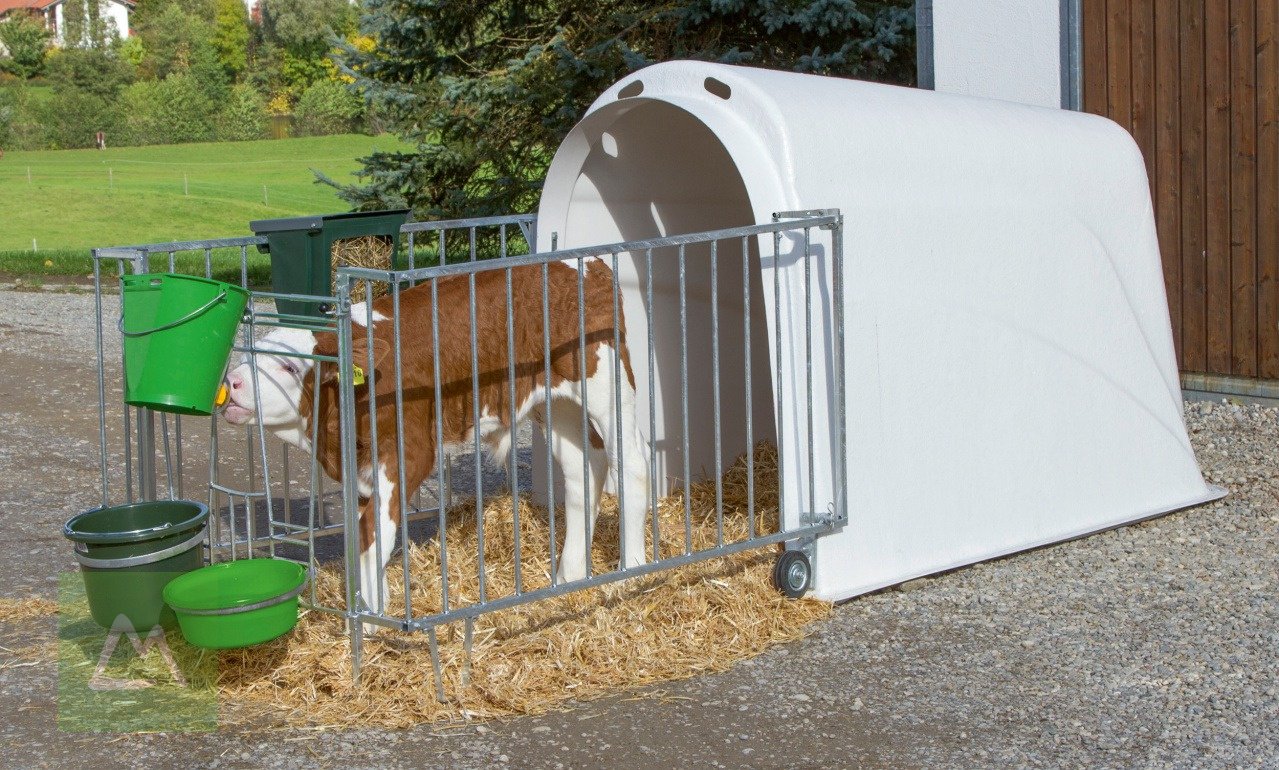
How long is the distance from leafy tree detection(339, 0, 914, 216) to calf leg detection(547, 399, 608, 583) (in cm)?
897

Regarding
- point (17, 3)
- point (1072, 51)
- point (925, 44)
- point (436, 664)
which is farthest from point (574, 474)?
point (17, 3)

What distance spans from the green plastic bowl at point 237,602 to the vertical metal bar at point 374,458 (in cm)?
27

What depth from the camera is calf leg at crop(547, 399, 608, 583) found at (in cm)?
580

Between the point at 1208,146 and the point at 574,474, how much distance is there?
5309mm

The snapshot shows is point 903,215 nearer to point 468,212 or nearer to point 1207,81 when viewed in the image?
point 1207,81

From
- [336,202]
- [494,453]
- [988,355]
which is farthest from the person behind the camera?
[336,202]

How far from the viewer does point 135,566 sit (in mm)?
4656

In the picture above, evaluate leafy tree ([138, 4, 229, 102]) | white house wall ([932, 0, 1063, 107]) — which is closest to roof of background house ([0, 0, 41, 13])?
leafy tree ([138, 4, 229, 102])

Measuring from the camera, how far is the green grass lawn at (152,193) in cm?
3306

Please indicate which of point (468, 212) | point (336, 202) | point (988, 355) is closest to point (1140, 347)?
point (988, 355)

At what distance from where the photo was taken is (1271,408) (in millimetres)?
8781

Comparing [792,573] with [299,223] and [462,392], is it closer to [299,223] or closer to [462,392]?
[462,392]

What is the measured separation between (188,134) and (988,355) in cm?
5727

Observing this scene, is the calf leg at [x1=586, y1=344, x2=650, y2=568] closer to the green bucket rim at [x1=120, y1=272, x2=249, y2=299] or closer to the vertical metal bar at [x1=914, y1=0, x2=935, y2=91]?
the green bucket rim at [x1=120, y1=272, x2=249, y2=299]
